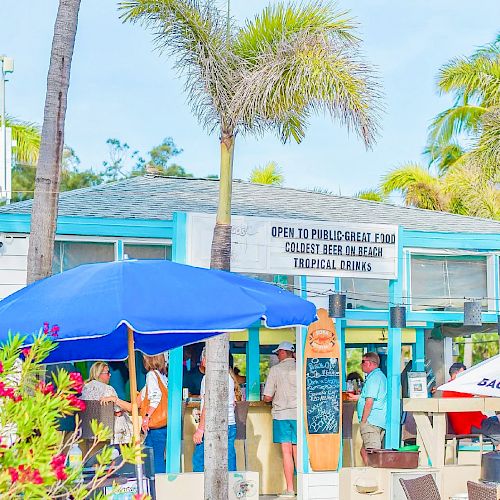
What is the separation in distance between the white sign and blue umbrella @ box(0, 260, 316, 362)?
3.85 metres

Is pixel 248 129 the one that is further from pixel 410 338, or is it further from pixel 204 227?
pixel 410 338

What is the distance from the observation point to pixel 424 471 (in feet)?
36.9

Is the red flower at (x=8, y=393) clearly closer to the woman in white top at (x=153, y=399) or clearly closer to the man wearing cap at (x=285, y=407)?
the woman in white top at (x=153, y=399)

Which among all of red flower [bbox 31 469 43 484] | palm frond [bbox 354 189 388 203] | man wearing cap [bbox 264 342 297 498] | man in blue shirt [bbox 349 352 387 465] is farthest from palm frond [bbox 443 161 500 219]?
red flower [bbox 31 469 43 484]

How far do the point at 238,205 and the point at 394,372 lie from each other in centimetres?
312

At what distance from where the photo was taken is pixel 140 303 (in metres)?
6.88

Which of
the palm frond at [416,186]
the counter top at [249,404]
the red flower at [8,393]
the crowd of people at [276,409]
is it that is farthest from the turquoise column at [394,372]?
the palm frond at [416,186]

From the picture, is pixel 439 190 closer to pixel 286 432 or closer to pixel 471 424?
pixel 471 424

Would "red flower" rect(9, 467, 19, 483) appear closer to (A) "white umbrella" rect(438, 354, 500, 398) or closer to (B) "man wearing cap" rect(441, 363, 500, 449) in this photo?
(A) "white umbrella" rect(438, 354, 500, 398)

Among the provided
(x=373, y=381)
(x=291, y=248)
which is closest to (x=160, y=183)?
(x=291, y=248)

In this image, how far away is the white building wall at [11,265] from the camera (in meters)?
11.6

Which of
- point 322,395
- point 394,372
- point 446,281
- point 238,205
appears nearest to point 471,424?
point 394,372

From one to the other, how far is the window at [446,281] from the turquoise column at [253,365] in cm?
255

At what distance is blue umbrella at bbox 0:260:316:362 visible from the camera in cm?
680
